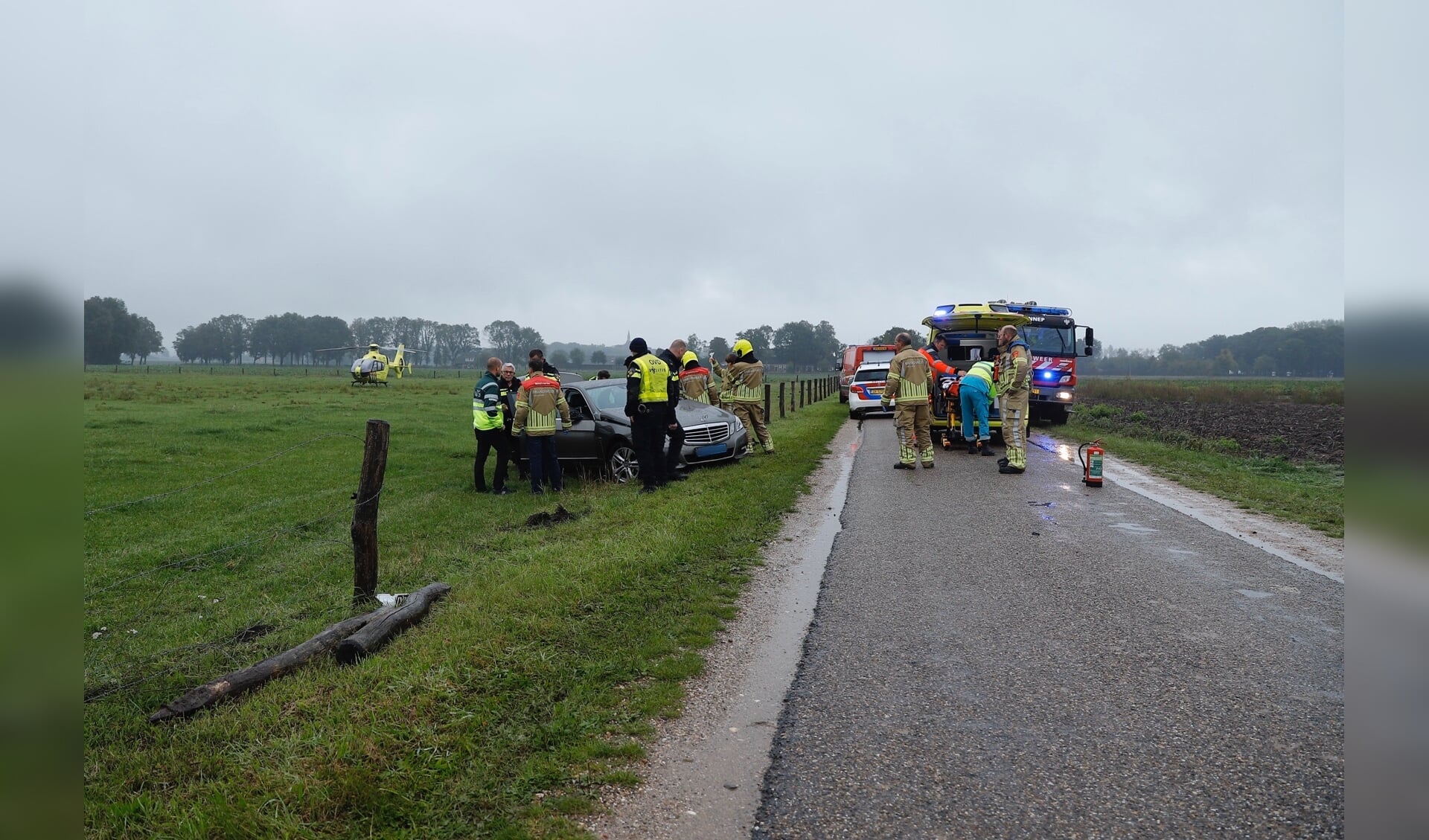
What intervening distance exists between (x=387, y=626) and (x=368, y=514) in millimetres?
1233

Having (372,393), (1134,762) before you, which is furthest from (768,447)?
(372,393)

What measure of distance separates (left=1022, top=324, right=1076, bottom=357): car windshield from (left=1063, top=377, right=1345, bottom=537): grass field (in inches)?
76.0

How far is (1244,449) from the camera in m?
17.0

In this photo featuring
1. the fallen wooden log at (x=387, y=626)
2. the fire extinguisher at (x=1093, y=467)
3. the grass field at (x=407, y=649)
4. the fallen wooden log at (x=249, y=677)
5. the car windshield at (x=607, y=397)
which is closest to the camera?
the grass field at (x=407, y=649)

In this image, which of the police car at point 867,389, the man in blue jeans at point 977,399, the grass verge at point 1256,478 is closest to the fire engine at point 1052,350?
the grass verge at point 1256,478

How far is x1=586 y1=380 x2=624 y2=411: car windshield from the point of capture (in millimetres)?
13078

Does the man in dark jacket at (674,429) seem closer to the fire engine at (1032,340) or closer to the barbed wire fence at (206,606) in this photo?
the barbed wire fence at (206,606)

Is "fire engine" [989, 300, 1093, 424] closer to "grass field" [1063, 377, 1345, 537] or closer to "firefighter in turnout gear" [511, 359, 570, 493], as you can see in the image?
"grass field" [1063, 377, 1345, 537]

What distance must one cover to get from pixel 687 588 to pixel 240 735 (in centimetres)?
310

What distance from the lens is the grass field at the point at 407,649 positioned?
131 inches

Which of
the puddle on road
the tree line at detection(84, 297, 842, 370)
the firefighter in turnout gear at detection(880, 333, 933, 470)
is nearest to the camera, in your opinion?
the puddle on road

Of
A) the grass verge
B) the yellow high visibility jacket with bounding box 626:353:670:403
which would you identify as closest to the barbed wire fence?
the yellow high visibility jacket with bounding box 626:353:670:403

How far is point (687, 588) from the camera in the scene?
6.25 m

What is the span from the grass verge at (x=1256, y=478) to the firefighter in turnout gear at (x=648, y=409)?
284 inches
